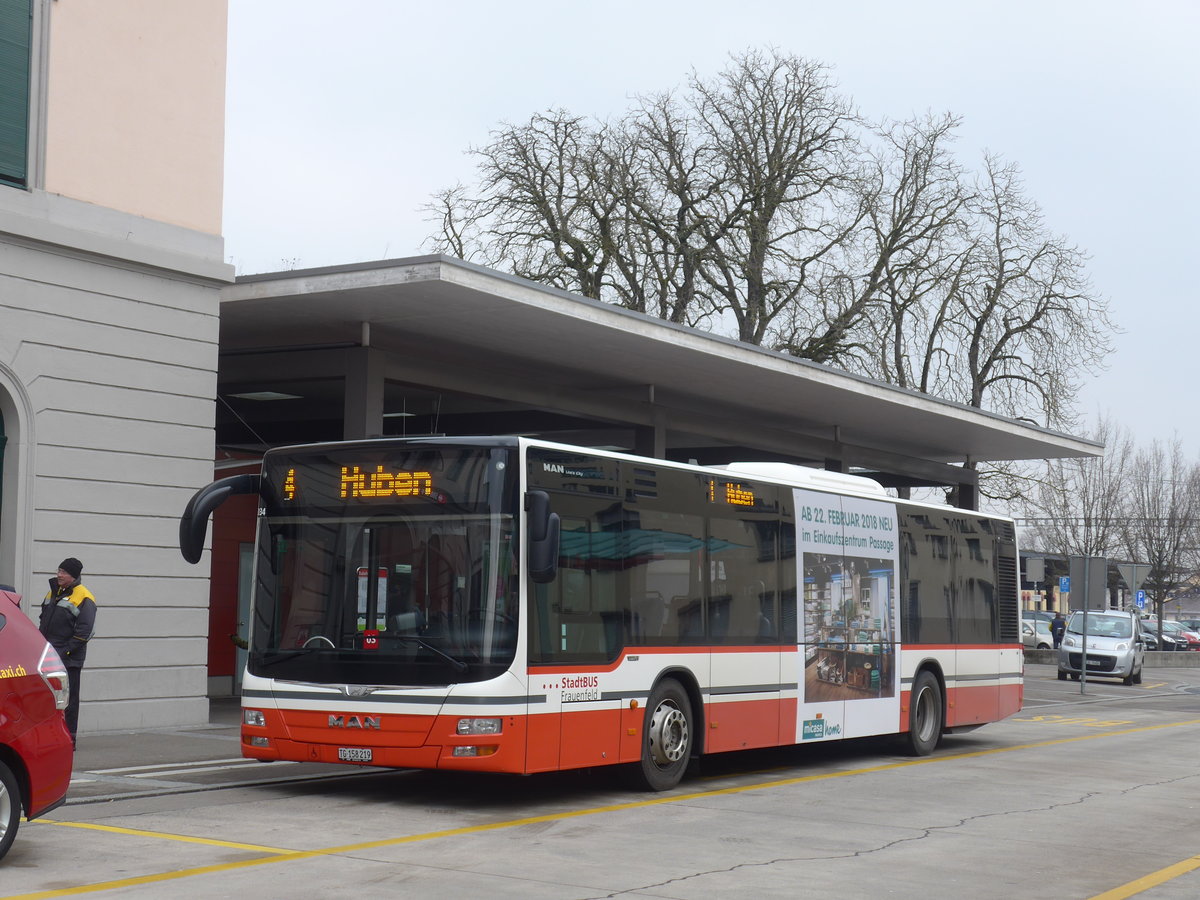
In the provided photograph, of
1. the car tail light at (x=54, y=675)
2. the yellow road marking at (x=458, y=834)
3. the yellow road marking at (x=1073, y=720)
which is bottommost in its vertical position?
the yellow road marking at (x=1073, y=720)

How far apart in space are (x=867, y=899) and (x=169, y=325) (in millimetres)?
11874

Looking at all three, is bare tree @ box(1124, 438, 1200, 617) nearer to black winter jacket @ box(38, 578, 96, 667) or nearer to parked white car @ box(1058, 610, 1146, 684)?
parked white car @ box(1058, 610, 1146, 684)

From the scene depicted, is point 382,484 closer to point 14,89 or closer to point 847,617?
point 847,617

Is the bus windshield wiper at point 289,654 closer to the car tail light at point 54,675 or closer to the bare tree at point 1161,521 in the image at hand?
the car tail light at point 54,675

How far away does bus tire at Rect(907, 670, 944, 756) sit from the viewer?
663 inches

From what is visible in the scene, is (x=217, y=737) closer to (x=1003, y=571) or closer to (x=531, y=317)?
(x=531, y=317)

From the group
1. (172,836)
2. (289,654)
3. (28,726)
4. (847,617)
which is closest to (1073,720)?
(847,617)

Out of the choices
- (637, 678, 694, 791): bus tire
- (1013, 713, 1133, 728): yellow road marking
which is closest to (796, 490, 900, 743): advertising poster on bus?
(637, 678, 694, 791): bus tire

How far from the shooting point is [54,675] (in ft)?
28.4

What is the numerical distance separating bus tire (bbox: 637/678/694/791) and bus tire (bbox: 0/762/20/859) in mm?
5355

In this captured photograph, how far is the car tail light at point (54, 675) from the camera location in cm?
859

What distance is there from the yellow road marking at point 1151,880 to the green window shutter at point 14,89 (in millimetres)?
12668

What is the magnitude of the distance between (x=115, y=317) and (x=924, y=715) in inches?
396

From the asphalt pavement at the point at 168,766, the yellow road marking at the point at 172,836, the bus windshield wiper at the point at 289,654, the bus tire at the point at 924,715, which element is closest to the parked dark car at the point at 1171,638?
the bus tire at the point at 924,715
